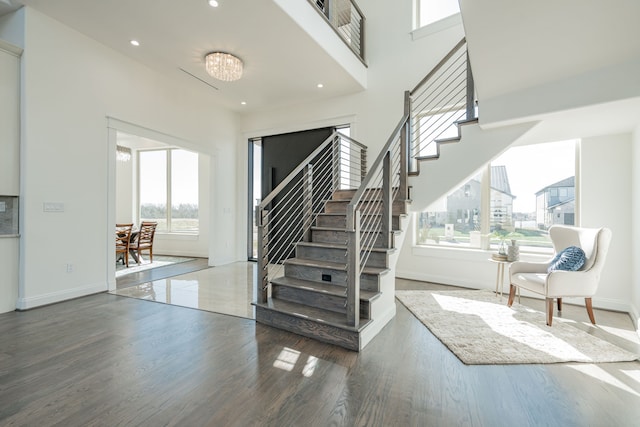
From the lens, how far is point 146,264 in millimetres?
5871

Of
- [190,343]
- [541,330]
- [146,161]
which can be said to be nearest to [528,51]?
[541,330]

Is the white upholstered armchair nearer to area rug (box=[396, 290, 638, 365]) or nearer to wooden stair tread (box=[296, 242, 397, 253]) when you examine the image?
area rug (box=[396, 290, 638, 365])

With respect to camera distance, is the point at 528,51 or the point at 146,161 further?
the point at 146,161

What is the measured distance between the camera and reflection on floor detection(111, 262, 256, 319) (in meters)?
3.31

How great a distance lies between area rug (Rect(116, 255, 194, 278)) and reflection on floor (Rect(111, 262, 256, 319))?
3.56 ft

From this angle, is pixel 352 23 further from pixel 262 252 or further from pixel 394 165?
pixel 262 252

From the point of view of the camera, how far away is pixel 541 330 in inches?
106

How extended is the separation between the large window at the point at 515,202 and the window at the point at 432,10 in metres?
2.43

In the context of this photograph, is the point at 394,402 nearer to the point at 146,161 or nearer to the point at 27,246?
the point at 27,246

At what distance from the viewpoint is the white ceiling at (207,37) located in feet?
10.0

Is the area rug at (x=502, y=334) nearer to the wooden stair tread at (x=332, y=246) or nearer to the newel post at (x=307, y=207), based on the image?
the wooden stair tread at (x=332, y=246)

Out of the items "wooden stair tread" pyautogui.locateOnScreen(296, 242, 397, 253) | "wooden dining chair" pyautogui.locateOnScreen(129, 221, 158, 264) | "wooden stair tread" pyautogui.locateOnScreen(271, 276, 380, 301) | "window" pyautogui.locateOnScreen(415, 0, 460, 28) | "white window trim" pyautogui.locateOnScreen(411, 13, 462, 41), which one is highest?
"window" pyautogui.locateOnScreen(415, 0, 460, 28)

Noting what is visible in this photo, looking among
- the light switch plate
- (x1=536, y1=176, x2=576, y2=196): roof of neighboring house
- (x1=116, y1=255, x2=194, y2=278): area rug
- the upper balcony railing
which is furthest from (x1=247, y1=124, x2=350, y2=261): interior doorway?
(x1=536, y1=176, x2=576, y2=196): roof of neighboring house

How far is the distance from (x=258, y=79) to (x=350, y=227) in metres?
3.52
